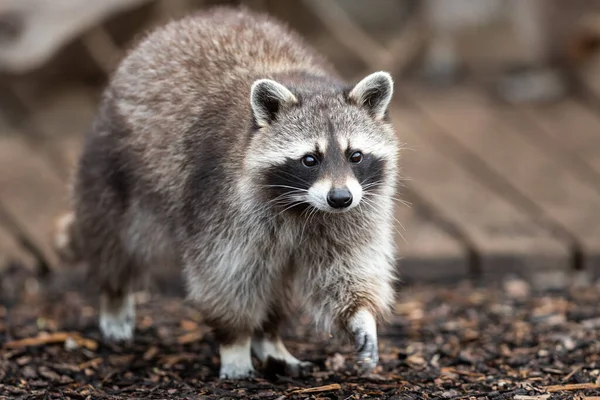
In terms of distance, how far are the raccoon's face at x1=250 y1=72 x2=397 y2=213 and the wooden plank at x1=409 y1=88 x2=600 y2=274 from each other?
2.73 m

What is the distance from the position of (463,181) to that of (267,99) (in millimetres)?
3391

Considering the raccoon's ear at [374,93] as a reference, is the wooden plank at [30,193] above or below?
above

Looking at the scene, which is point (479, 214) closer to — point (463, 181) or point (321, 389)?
point (463, 181)

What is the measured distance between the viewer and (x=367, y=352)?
16.1 feet

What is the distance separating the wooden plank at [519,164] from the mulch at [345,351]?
683 millimetres

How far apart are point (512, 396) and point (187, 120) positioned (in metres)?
2.05

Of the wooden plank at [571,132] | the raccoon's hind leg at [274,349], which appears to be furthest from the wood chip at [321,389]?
the wooden plank at [571,132]

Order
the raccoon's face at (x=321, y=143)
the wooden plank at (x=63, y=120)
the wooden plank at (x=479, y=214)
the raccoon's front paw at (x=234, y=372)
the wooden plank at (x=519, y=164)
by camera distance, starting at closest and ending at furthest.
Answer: the raccoon's face at (x=321, y=143)
the raccoon's front paw at (x=234, y=372)
the wooden plank at (x=479, y=214)
the wooden plank at (x=519, y=164)
the wooden plank at (x=63, y=120)

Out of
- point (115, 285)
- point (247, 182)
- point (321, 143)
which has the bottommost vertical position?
point (115, 285)

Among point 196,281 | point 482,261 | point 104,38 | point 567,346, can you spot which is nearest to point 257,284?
point 196,281

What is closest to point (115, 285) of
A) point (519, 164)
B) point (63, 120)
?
point (63, 120)

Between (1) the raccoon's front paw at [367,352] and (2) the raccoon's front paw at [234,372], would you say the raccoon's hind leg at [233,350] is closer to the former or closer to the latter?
(2) the raccoon's front paw at [234,372]

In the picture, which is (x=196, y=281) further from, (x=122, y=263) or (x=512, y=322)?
(x=512, y=322)

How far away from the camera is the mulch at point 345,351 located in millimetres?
5035
